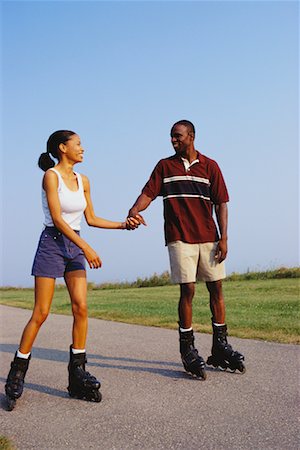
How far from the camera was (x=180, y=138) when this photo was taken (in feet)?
20.2

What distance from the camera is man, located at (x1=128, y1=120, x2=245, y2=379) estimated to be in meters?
6.07

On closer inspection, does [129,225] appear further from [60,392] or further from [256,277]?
[256,277]

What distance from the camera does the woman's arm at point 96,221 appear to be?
5652 millimetres

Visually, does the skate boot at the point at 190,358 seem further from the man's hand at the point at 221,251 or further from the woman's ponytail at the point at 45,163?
the woman's ponytail at the point at 45,163

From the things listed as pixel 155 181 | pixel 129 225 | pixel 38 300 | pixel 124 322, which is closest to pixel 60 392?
pixel 38 300

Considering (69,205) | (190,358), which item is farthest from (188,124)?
(190,358)

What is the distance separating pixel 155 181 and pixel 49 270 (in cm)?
146

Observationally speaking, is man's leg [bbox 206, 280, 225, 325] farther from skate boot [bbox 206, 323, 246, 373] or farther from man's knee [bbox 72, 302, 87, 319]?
man's knee [bbox 72, 302, 87, 319]

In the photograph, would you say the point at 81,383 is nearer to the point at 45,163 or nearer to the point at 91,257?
the point at 91,257

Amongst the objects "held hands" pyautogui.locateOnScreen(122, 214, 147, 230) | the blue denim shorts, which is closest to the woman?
the blue denim shorts

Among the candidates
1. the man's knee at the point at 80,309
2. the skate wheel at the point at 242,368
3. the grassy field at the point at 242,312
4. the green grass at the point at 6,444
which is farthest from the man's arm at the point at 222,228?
the green grass at the point at 6,444

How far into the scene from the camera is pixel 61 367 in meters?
6.69

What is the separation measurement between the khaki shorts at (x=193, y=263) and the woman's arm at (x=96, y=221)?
0.41 metres

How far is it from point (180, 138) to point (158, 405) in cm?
244
